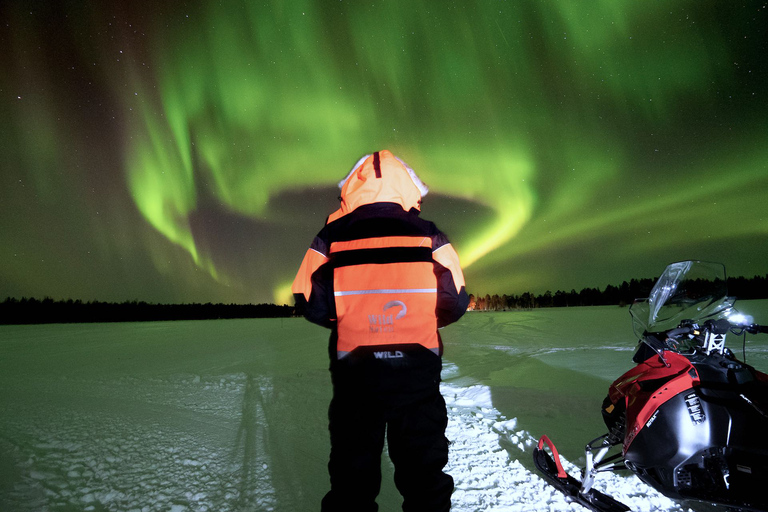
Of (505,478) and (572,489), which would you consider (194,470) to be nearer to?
(505,478)

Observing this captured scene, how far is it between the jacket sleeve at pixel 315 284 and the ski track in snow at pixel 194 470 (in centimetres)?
133

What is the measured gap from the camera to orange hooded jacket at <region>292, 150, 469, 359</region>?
1.75 m

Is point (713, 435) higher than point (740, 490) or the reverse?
higher

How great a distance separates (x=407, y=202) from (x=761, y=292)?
134ft

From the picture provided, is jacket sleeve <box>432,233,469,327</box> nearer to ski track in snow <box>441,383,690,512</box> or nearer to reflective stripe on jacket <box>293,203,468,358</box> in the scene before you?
reflective stripe on jacket <box>293,203,468,358</box>

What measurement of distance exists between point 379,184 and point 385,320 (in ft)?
2.19

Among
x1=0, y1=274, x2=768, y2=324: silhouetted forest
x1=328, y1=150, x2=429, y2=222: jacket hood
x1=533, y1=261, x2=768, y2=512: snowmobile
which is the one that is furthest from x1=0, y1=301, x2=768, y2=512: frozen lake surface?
x1=0, y1=274, x2=768, y2=324: silhouetted forest

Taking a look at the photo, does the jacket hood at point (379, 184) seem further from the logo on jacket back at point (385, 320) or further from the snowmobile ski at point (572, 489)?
the snowmobile ski at point (572, 489)

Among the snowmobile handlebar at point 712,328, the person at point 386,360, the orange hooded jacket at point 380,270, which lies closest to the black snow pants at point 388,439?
the person at point 386,360

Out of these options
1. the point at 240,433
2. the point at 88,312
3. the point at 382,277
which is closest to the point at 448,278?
the point at 382,277

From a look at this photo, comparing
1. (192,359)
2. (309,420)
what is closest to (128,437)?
(309,420)

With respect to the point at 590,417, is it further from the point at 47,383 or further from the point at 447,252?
the point at 47,383

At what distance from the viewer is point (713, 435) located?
2.00m

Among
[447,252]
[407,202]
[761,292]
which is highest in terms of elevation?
[407,202]
